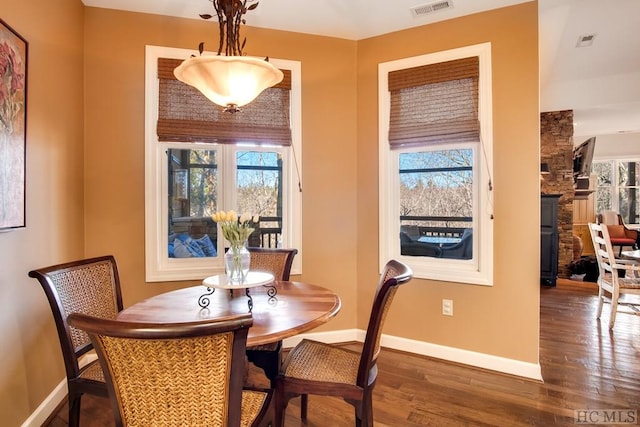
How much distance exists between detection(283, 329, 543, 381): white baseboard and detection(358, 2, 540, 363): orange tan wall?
45 millimetres

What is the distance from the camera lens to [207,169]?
2.95 metres

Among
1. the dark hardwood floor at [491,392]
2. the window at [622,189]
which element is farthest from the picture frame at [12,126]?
the window at [622,189]

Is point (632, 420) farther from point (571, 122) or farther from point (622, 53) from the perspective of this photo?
point (571, 122)

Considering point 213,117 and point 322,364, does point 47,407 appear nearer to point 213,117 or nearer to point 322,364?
point 322,364

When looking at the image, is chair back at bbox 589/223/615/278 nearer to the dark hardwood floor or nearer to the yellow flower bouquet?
the dark hardwood floor

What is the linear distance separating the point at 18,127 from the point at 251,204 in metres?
1.60

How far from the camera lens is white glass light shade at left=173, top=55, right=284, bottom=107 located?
1654mm

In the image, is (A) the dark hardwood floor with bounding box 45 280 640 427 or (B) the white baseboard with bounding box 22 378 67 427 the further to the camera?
(A) the dark hardwood floor with bounding box 45 280 640 427

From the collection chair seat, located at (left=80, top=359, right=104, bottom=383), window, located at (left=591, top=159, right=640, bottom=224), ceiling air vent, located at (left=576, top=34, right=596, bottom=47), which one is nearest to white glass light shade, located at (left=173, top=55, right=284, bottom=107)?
chair seat, located at (left=80, top=359, right=104, bottom=383)

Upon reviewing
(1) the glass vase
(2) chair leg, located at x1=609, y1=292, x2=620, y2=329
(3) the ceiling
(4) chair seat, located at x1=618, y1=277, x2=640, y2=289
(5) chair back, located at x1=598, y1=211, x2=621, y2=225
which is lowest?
(2) chair leg, located at x1=609, y1=292, x2=620, y2=329

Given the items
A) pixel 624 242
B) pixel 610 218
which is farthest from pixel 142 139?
pixel 610 218

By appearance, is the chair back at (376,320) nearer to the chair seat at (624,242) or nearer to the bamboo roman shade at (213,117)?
the bamboo roman shade at (213,117)

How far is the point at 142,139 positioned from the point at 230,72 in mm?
1428

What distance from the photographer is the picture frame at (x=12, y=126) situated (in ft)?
5.50
